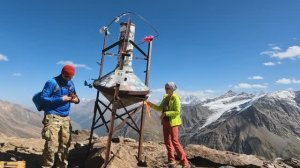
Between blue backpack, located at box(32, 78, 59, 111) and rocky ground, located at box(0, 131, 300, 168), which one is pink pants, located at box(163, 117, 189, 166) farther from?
blue backpack, located at box(32, 78, 59, 111)

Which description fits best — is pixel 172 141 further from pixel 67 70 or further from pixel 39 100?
pixel 39 100

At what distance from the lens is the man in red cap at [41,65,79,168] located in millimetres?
10945


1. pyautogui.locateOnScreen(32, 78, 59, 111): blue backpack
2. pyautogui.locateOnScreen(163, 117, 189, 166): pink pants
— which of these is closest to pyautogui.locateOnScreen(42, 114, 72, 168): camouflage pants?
pyautogui.locateOnScreen(32, 78, 59, 111): blue backpack

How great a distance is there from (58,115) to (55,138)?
750mm

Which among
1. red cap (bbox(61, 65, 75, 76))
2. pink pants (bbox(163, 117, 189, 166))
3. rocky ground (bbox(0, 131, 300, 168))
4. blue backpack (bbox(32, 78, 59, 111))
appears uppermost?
red cap (bbox(61, 65, 75, 76))

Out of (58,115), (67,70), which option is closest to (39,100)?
(58,115)

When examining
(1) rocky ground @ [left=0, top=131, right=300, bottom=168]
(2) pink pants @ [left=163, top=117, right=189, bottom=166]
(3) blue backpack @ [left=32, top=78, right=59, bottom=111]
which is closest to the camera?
(3) blue backpack @ [left=32, top=78, right=59, bottom=111]

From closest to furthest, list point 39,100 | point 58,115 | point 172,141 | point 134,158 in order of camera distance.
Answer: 1. point 39,100
2. point 58,115
3. point 172,141
4. point 134,158

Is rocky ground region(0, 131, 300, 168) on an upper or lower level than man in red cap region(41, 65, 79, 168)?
lower

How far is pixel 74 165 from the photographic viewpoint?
582 inches

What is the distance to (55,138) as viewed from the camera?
11008mm

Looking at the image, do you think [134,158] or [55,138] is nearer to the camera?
[55,138]

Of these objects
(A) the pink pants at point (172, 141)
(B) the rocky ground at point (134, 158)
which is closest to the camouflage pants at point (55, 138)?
(B) the rocky ground at point (134, 158)

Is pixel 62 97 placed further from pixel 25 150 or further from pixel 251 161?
pixel 251 161
